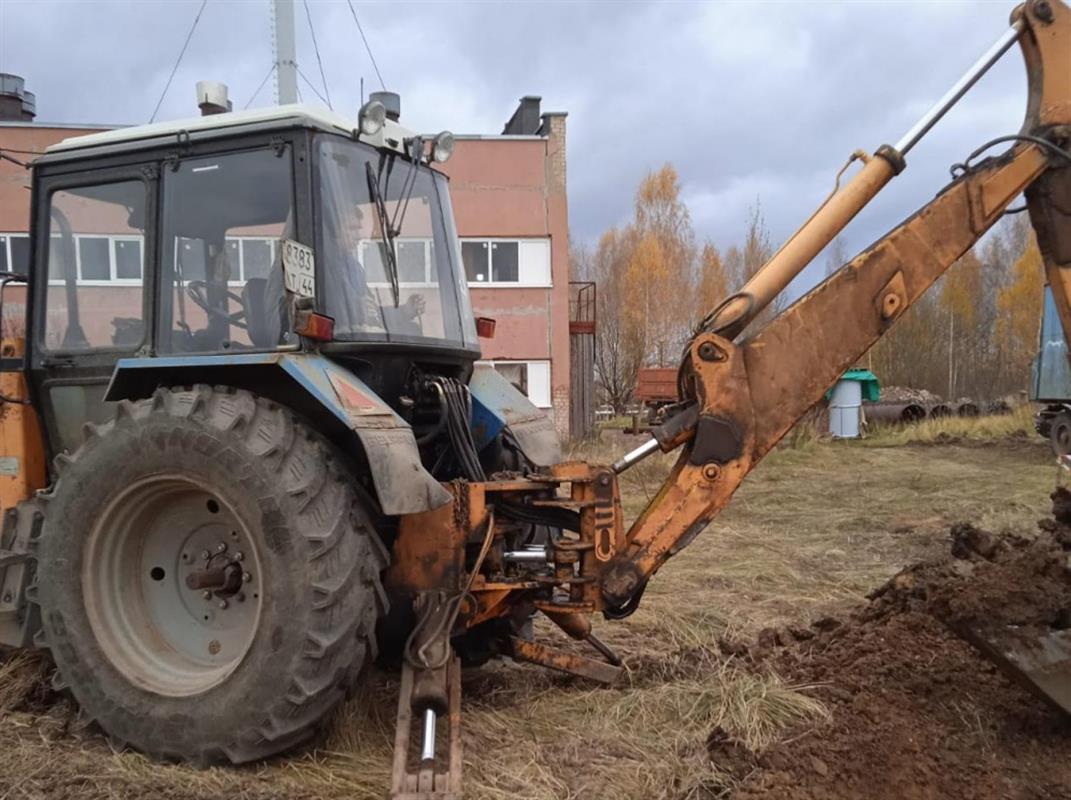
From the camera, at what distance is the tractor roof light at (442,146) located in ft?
14.2

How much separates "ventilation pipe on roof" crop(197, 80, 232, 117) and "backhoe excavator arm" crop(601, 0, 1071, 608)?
8.17 ft

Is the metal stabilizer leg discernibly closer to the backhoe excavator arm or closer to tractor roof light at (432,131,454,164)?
the backhoe excavator arm

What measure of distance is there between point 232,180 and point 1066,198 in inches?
128

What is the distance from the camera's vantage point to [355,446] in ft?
11.8

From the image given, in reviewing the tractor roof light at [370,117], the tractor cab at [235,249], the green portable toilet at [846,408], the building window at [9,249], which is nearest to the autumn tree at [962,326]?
the green portable toilet at [846,408]

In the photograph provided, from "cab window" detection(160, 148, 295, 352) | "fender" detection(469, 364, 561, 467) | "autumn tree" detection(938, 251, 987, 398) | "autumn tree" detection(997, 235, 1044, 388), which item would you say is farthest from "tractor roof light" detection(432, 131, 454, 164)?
"autumn tree" detection(938, 251, 987, 398)

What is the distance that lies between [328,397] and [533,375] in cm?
1529

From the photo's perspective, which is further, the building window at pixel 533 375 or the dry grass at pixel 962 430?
the dry grass at pixel 962 430

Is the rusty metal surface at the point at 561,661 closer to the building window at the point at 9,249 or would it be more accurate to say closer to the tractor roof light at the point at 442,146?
the tractor roof light at the point at 442,146

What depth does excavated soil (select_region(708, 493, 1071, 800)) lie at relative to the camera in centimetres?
320

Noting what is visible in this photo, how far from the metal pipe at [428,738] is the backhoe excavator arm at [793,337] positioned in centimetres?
84

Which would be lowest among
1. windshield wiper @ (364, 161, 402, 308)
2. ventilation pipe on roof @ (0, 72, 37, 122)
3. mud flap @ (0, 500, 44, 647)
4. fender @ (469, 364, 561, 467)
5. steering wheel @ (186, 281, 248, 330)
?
mud flap @ (0, 500, 44, 647)

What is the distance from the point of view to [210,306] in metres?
3.86

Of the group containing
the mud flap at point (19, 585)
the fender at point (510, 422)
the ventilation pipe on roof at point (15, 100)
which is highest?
the ventilation pipe on roof at point (15, 100)
